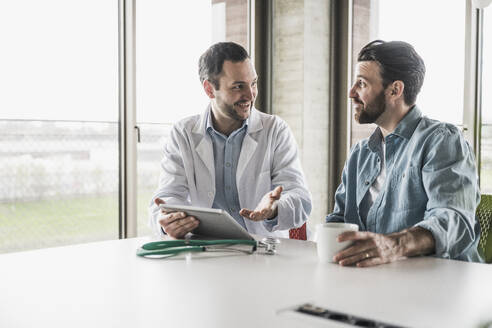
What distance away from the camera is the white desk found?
0.93m

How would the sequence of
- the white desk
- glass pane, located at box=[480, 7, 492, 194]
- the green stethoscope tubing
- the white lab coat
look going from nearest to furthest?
the white desk
the green stethoscope tubing
the white lab coat
glass pane, located at box=[480, 7, 492, 194]

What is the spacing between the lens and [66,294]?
111cm

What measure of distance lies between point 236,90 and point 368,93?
79 cm

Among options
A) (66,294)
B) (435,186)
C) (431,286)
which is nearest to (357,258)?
(431,286)

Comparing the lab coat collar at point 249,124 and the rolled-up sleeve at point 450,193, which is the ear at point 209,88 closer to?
the lab coat collar at point 249,124

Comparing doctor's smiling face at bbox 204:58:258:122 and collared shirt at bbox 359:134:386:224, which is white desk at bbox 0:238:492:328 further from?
doctor's smiling face at bbox 204:58:258:122

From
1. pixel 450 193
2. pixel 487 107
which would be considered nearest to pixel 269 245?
pixel 450 193

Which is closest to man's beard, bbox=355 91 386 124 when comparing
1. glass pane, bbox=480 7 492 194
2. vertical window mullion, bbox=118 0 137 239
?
vertical window mullion, bbox=118 0 137 239

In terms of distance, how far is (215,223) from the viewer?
1684mm

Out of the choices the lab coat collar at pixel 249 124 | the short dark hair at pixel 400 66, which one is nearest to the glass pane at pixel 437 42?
the lab coat collar at pixel 249 124

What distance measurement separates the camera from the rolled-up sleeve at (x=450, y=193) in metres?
1.49

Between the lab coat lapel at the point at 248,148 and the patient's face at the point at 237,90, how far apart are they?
7cm

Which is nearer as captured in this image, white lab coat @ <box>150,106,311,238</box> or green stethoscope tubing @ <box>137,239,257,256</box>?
green stethoscope tubing @ <box>137,239,257,256</box>

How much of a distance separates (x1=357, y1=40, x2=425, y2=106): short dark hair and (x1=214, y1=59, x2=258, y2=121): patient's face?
0.78 m
